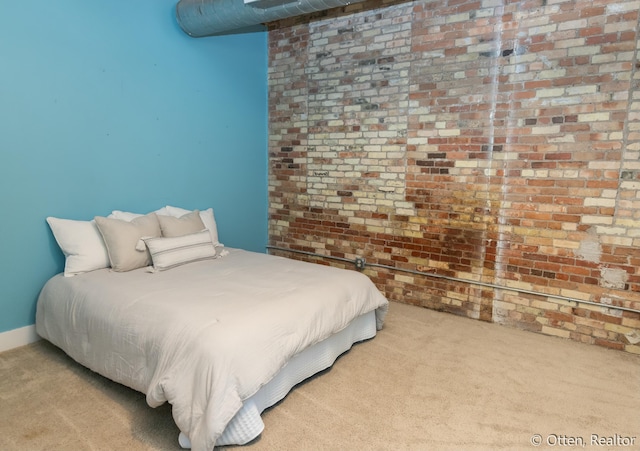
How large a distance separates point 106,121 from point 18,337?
5.56ft

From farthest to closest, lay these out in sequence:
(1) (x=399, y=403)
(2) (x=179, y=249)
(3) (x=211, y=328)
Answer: (2) (x=179, y=249) < (1) (x=399, y=403) < (3) (x=211, y=328)

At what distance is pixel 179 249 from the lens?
3.10 meters

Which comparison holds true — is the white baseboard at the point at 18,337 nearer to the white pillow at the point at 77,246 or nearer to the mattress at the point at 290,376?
the white pillow at the point at 77,246

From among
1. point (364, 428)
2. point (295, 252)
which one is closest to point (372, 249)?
point (295, 252)

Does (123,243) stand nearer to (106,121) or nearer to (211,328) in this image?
(106,121)

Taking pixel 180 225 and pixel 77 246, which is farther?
pixel 180 225

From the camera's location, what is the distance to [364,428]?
2.08m

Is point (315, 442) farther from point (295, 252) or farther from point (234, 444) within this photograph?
point (295, 252)

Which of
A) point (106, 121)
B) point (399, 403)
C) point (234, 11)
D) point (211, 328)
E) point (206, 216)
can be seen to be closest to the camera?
Result: point (211, 328)

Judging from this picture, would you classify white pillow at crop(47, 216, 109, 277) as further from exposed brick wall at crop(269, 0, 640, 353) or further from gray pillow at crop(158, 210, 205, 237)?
exposed brick wall at crop(269, 0, 640, 353)

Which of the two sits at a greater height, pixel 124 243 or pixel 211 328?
pixel 124 243

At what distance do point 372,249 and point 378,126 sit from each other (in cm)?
119

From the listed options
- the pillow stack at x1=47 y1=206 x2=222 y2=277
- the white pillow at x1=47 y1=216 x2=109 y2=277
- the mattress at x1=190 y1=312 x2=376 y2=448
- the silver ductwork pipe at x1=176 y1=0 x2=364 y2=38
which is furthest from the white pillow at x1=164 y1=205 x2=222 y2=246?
the silver ductwork pipe at x1=176 y1=0 x2=364 y2=38

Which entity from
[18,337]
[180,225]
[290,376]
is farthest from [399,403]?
[18,337]
